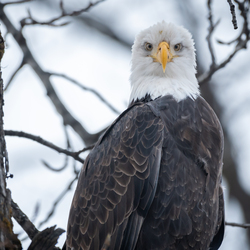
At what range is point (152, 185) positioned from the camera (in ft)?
12.6

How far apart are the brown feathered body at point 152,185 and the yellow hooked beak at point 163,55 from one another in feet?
1.84

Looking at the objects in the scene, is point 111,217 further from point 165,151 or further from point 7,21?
point 7,21

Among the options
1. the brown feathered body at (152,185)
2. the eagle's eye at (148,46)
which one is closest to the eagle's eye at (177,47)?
the eagle's eye at (148,46)

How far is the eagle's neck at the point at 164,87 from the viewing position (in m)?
4.62

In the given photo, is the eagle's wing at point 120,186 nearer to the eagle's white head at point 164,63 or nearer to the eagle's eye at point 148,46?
the eagle's white head at point 164,63

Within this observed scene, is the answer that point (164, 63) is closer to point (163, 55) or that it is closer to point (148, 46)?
point (163, 55)

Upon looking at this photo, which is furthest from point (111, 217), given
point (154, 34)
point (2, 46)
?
point (154, 34)

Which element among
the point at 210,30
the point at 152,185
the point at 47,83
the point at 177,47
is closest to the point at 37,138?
the point at 152,185

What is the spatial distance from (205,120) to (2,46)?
203 cm

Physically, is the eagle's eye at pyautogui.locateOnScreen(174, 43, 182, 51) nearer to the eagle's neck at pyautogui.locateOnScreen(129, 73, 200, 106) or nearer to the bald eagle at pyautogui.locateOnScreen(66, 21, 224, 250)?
the eagle's neck at pyautogui.locateOnScreen(129, 73, 200, 106)

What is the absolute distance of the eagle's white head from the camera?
4711 mm

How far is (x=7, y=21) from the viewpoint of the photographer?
17.6ft

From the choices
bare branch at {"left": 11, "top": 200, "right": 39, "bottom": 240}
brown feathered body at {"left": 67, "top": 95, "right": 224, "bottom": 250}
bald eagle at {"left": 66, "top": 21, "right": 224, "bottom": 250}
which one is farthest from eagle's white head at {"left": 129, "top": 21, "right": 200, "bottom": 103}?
bare branch at {"left": 11, "top": 200, "right": 39, "bottom": 240}

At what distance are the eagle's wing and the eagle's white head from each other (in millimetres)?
556
